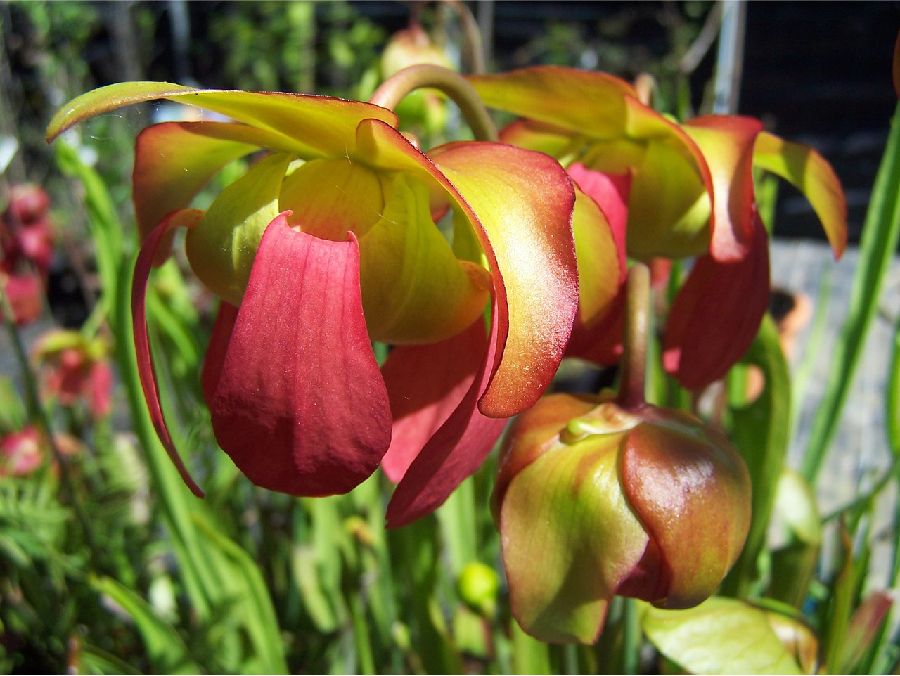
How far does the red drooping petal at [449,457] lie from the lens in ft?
0.79

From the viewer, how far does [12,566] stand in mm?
654

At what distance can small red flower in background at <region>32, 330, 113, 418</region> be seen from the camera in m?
0.90

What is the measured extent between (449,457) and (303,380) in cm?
5

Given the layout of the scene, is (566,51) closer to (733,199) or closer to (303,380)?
(733,199)

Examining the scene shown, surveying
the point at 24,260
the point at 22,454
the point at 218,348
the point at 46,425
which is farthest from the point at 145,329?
the point at 24,260

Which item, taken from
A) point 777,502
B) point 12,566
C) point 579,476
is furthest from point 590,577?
point 12,566

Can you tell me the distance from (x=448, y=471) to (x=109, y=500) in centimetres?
66

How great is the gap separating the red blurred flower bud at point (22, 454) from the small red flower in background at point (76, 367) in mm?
104

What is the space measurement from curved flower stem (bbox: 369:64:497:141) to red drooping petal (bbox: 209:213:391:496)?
0.07 m

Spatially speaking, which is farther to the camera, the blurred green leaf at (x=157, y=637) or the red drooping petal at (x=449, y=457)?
the blurred green leaf at (x=157, y=637)

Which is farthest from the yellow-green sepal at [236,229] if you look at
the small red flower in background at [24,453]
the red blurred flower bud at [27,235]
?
the red blurred flower bud at [27,235]

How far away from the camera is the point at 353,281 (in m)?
0.24

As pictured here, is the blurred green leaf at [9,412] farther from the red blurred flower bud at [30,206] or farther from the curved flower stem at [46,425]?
the curved flower stem at [46,425]

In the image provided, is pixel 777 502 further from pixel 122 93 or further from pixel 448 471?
pixel 122 93
